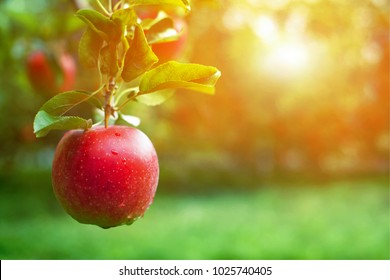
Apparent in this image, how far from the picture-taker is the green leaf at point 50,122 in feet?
A: 2.19

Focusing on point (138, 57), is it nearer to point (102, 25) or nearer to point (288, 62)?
point (102, 25)

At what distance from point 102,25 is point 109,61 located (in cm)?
5

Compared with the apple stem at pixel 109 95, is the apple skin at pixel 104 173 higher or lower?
lower

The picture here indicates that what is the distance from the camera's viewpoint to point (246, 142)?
1041 centimetres

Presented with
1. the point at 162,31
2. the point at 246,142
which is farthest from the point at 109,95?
the point at 246,142

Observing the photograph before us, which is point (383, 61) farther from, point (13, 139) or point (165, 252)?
point (13, 139)

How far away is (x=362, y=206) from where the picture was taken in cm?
823

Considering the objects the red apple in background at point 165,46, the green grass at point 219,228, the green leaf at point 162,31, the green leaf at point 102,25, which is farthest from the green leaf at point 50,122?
the green grass at point 219,228

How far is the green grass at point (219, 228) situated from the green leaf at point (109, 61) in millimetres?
4901

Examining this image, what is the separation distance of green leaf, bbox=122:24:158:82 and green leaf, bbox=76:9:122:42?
0.08 feet

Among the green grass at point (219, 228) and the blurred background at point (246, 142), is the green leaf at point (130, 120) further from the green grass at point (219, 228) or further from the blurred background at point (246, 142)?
the green grass at point (219, 228)
